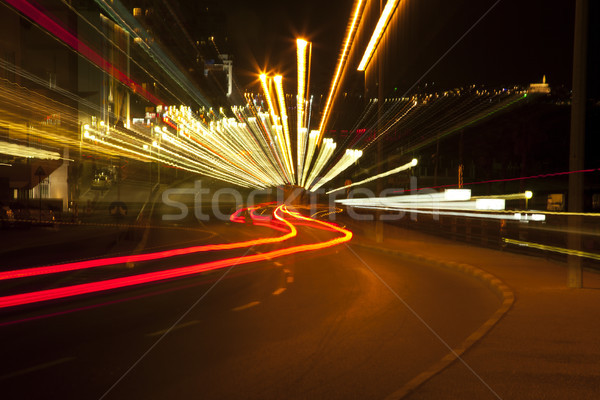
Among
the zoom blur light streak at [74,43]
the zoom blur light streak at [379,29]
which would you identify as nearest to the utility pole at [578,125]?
the zoom blur light streak at [379,29]

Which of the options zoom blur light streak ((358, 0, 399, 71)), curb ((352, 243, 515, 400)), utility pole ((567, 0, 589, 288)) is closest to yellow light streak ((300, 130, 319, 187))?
zoom blur light streak ((358, 0, 399, 71))

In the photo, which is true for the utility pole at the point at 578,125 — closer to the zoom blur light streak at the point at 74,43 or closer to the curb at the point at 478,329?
the curb at the point at 478,329

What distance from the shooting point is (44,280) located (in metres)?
10.9

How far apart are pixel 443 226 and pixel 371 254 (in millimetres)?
10967

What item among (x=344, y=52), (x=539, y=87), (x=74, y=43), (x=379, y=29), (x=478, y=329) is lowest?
(x=478, y=329)

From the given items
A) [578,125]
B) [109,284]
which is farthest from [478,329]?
[109,284]

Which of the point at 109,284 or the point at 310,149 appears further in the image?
the point at 310,149

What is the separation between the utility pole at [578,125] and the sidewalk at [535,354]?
3.43 feet

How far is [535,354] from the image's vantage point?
210 inches

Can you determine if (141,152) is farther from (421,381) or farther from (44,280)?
(421,381)

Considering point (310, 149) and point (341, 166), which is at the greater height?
point (310, 149)

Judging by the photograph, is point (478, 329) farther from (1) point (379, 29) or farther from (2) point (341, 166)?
(2) point (341, 166)

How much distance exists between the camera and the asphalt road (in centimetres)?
467

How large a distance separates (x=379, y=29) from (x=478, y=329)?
9.59m
